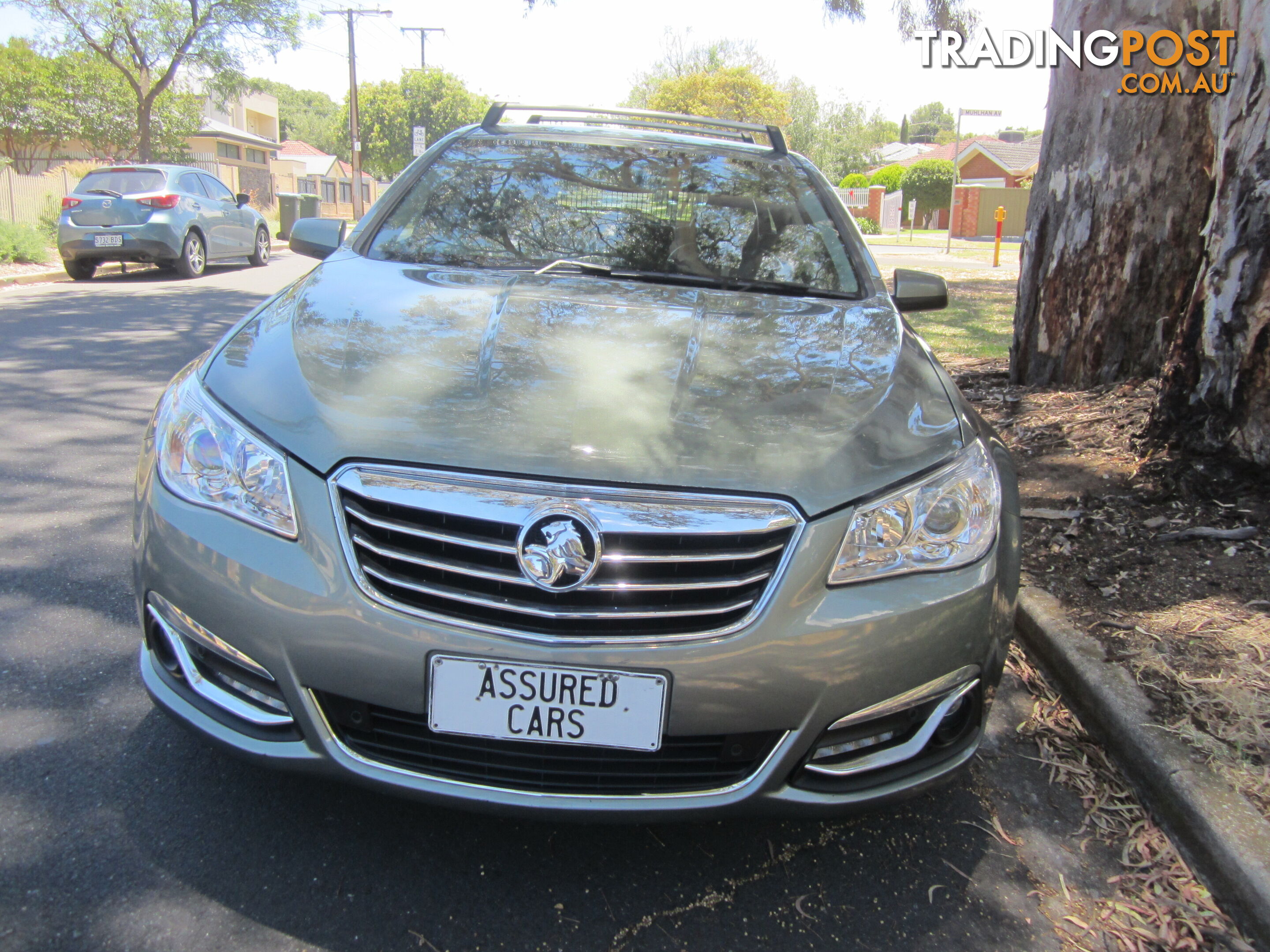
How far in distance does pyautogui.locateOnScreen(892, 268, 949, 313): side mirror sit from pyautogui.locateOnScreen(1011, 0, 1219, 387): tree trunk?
7.74 feet

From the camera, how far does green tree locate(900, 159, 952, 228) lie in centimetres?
5556

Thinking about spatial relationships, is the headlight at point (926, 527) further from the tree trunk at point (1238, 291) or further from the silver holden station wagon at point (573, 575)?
the tree trunk at point (1238, 291)

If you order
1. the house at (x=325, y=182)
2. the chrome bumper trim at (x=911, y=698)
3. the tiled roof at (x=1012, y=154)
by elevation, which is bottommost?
the chrome bumper trim at (x=911, y=698)

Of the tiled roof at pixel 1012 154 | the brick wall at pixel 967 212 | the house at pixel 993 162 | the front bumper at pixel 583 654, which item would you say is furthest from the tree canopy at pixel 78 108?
the tiled roof at pixel 1012 154

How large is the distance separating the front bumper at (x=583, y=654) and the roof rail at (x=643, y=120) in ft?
7.56

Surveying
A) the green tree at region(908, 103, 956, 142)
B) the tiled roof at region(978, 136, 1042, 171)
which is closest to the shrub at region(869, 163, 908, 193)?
the tiled roof at region(978, 136, 1042, 171)

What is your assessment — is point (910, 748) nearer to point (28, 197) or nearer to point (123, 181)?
point (123, 181)

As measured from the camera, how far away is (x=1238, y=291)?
3354 millimetres

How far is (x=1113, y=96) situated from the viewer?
5070 mm

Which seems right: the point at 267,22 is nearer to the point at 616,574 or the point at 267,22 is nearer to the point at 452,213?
the point at 452,213

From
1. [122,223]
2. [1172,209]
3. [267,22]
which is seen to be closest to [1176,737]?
[1172,209]

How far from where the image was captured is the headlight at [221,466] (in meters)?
1.82

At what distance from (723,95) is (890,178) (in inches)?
891

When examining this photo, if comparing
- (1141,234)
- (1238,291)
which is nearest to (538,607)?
(1238,291)
